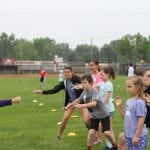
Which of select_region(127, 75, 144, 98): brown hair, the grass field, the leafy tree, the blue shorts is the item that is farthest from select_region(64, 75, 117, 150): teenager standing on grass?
the leafy tree

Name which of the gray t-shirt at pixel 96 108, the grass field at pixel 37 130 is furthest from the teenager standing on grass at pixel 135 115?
the grass field at pixel 37 130

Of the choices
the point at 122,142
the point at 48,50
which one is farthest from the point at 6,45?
the point at 122,142

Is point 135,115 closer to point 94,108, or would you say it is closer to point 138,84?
point 138,84

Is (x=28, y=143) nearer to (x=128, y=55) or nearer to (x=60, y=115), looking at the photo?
(x=60, y=115)

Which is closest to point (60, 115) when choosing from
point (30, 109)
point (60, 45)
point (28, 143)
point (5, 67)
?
point (30, 109)

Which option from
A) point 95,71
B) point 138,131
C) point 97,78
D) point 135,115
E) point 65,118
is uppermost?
point 95,71

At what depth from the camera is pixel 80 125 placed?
12.5 metres

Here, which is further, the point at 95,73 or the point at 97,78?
the point at 95,73

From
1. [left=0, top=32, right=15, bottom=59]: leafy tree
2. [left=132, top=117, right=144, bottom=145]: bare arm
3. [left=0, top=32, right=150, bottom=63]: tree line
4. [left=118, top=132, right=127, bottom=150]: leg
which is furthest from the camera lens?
[left=0, top=32, right=15, bottom=59]: leafy tree

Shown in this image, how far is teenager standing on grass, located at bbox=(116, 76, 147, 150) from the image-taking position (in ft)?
20.2

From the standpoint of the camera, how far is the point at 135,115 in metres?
6.23

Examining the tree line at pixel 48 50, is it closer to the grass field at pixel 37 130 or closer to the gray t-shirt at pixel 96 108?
the grass field at pixel 37 130

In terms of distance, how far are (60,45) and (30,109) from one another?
14010 cm

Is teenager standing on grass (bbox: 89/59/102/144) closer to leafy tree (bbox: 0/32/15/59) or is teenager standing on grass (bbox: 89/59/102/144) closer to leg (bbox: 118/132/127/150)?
leg (bbox: 118/132/127/150)
